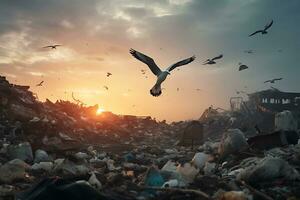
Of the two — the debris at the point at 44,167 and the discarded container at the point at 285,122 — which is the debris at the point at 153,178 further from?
the discarded container at the point at 285,122

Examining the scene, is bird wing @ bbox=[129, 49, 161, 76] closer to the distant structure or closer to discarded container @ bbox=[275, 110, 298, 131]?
discarded container @ bbox=[275, 110, 298, 131]

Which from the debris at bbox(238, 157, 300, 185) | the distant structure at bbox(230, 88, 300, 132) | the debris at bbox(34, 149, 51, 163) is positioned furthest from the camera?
the distant structure at bbox(230, 88, 300, 132)

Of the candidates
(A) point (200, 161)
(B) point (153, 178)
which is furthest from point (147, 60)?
(B) point (153, 178)

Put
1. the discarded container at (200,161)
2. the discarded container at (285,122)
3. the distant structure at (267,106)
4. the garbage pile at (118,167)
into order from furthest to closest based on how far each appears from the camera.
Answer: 1. the distant structure at (267,106)
2. the discarded container at (285,122)
3. the discarded container at (200,161)
4. the garbage pile at (118,167)

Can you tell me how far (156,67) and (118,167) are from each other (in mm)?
2051

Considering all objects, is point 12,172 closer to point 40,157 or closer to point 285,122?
point 40,157

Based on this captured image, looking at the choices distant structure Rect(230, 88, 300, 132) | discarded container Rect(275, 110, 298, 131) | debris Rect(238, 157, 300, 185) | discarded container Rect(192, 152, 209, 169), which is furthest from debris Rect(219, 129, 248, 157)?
distant structure Rect(230, 88, 300, 132)

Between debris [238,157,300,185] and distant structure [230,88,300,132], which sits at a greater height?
distant structure [230,88,300,132]

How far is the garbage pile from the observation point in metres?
4.76

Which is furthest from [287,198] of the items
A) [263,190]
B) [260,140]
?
[260,140]

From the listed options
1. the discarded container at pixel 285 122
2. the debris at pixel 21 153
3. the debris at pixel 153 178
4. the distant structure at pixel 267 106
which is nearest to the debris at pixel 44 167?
the debris at pixel 21 153

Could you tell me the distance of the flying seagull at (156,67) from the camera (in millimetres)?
6842

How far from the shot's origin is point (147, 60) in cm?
699

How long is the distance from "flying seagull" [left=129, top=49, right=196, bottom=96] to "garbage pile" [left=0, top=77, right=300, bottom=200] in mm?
1369
